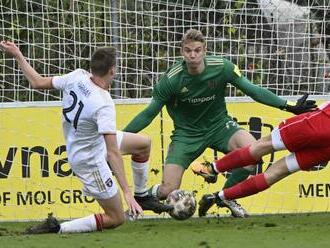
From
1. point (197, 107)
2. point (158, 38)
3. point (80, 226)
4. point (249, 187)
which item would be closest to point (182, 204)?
point (249, 187)

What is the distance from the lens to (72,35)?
1127 cm

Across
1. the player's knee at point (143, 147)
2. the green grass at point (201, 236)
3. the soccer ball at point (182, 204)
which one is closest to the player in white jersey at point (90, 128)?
the green grass at point (201, 236)

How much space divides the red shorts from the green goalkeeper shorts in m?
1.13

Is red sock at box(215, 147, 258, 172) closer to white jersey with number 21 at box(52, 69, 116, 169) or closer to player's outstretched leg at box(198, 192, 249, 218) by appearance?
player's outstretched leg at box(198, 192, 249, 218)

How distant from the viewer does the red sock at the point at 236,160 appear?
8664 millimetres

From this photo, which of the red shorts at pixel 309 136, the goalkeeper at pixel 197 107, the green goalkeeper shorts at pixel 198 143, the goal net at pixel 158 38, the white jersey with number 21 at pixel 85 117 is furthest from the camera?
the goal net at pixel 158 38

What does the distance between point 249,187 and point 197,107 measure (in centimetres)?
117

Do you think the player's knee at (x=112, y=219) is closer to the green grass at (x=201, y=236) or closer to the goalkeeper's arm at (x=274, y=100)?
the green grass at (x=201, y=236)

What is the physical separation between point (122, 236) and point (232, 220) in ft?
6.74

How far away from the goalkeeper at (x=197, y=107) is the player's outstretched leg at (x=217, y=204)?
0.04 feet

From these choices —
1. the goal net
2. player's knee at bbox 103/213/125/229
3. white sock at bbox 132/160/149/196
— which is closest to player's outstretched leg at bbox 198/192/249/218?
white sock at bbox 132/160/149/196

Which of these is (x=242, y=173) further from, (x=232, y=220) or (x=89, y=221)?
(x=89, y=221)

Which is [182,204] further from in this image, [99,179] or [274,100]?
[274,100]

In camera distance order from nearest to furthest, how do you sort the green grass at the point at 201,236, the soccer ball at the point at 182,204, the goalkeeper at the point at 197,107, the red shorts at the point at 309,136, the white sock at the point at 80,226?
the green grass at the point at 201,236, the white sock at the point at 80,226, the red shorts at the point at 309,136, the soccer ball at the point at 182,204, the goalkeeper at the point at 197,107
